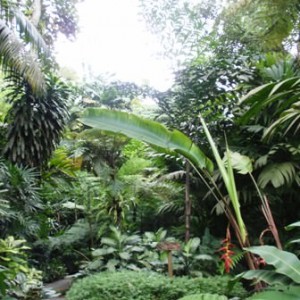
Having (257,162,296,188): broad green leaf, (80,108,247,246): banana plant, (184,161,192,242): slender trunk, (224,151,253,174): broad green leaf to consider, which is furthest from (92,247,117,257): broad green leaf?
(80,108,247,246): banana plant

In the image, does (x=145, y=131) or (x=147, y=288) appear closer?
(x=145, y=131)

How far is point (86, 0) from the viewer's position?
11570 millimetres

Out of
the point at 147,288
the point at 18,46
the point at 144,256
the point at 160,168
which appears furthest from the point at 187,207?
the point at 18,46

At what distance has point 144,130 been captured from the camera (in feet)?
9.58

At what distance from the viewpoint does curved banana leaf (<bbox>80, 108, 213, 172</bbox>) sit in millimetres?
2863

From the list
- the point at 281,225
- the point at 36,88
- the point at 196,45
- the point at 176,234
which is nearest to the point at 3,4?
the point at 36,88

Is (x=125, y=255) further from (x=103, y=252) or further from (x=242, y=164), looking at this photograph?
(x=242, y=164)

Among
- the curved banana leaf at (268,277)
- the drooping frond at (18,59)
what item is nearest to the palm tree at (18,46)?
the drooping frond at (18,59)

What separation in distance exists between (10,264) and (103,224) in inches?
88.1

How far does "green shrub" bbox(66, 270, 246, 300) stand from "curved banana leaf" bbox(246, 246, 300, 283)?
4.78 feet

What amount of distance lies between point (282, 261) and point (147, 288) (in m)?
1.75

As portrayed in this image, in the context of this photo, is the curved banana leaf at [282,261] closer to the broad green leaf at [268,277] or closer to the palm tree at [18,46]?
the broad green leaf at [268,277]

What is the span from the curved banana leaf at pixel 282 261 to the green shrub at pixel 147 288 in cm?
146

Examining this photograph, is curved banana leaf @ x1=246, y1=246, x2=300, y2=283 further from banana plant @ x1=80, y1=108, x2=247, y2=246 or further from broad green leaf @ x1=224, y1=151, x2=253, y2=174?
broad green leaf @ x1=224, y1=151, x2=253, y2=174
